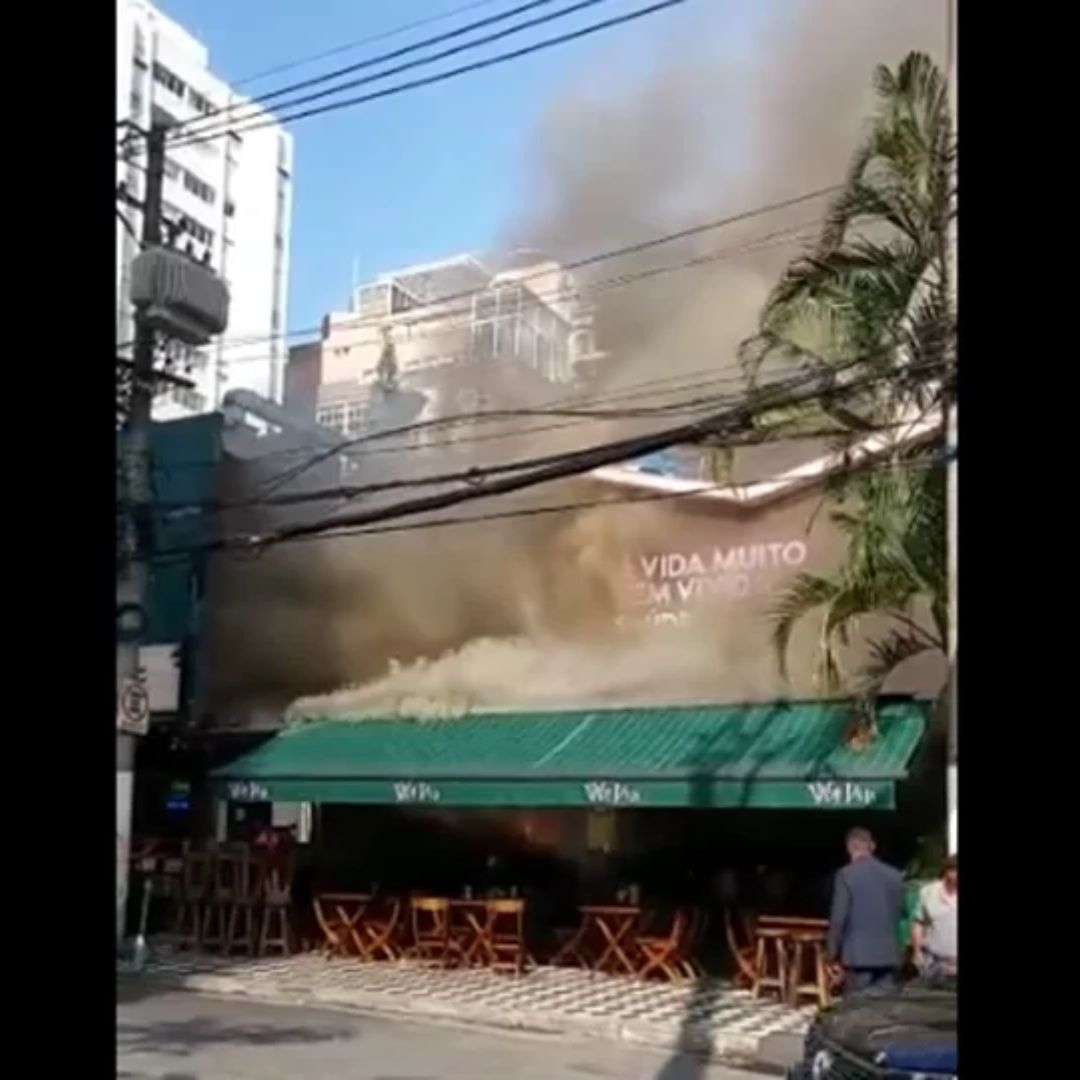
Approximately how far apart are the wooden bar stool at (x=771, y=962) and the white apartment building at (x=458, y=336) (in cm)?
629

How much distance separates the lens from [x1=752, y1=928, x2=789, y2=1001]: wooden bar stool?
10031 millimetres

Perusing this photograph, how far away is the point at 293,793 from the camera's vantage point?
12.6 metres

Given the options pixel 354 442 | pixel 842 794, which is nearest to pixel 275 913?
pixel 842 794

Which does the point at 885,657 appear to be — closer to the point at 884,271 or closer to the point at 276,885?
the point at 884,271

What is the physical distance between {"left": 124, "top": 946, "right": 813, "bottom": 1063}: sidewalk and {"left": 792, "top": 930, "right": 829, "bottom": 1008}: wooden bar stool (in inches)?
9.6

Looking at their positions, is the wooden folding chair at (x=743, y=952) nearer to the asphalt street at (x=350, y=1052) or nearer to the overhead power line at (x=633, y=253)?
the asphalt street at (x=350, y=1052)

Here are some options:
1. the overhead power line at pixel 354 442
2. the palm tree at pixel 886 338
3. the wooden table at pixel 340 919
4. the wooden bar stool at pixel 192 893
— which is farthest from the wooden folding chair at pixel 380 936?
the overhead power line at pixel 354 442

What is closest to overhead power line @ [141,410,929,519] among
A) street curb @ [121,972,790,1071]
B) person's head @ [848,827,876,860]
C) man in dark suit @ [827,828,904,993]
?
street curb @ [121,972,790,1071]

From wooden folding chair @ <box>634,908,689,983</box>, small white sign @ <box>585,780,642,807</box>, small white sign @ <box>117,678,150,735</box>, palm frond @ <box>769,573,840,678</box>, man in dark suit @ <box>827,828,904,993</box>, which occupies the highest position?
palm frond @ <box>769,573,840,678</box>

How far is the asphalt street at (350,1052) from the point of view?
761 cm

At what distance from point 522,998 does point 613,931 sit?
53.1 inches

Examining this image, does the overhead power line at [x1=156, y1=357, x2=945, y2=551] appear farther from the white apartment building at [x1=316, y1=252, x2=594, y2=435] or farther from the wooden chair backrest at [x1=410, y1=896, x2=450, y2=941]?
the wooden chair backrest at [x1=410, y1=896, x2=450, y2=941]
